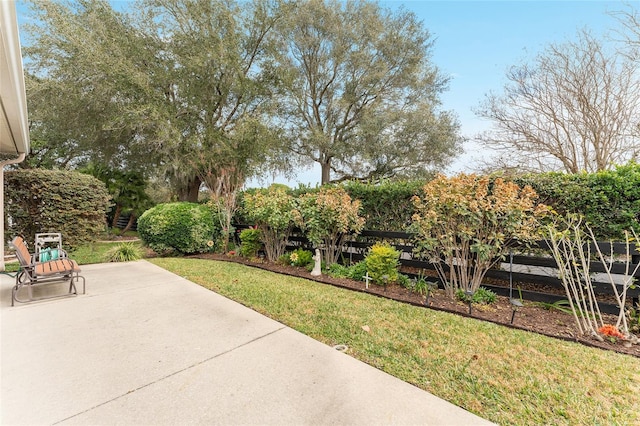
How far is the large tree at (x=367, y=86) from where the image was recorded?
11.3 metres

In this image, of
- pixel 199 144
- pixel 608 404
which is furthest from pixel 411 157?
pixel 608 404

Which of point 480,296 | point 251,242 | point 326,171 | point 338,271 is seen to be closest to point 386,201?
point 338,271

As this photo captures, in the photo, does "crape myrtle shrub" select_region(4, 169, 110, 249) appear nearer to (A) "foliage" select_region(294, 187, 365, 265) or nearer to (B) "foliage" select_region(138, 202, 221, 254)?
(B) "foliage" select_region(138, 202, 221, 254)

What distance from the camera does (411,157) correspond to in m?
11.8

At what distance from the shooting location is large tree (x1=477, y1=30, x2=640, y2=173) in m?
7.75

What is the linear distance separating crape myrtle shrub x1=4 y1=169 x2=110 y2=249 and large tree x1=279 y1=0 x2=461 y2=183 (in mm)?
8074

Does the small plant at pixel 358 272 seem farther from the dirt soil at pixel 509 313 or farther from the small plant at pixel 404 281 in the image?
the small plant at pixel 404 281

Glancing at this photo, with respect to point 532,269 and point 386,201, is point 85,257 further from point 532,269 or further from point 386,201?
point 532,269

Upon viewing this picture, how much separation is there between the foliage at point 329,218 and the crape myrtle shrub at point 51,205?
17.6 ft

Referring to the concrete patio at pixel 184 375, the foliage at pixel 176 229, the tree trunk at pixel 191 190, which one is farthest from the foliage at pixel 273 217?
the tree trunk at pixel 191 190

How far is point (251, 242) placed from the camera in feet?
23.0

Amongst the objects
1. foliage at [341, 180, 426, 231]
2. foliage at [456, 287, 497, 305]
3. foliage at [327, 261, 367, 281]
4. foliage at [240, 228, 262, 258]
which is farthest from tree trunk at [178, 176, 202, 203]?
foliage at [456, 287, 497, 305]

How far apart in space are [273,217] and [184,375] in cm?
394

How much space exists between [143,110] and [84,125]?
3.37 meters
